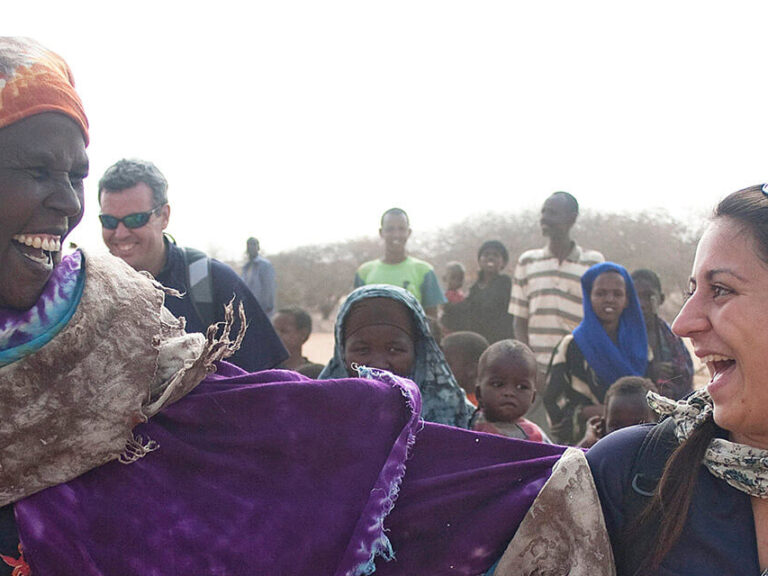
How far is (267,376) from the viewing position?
229cm

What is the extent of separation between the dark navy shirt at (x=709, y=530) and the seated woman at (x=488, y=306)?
5823 mm

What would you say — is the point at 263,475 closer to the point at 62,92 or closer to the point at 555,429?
the point at 62,92

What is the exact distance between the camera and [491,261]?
27.8 feet

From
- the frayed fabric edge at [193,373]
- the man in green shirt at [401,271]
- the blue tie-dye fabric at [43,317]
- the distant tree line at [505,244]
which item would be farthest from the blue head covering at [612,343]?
the distant tree line at [505,244]

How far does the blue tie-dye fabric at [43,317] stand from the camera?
198 centimetres

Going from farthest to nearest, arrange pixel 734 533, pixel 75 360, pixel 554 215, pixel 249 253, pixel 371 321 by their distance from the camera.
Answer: pixel 249 253 < pixel 554 215 < pixel 371 321 < pixel 75 360 < pixel 734 533

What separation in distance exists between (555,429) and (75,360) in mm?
3804

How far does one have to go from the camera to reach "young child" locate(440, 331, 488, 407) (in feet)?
17.7

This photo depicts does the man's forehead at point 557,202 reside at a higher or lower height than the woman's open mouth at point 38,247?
lower

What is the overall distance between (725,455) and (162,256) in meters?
2.82

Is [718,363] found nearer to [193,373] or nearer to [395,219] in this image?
[193,373]

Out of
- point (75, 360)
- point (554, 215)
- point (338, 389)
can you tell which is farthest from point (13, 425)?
point (554, 215)

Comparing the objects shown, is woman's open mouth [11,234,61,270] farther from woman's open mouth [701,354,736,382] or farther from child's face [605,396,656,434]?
child's face [605,396,656,434]

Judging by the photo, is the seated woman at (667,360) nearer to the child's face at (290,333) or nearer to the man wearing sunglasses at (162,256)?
the man wearing sunglasses at (162,256)
